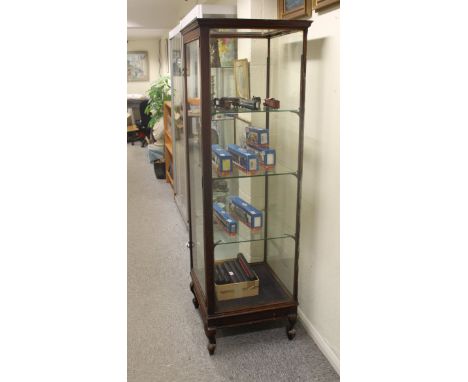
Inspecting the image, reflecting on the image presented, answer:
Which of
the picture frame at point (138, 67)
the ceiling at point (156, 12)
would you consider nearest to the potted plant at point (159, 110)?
the ceiling at point (156, 12)

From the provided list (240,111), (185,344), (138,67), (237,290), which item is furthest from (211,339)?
(138,67)

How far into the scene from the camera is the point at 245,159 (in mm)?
2268

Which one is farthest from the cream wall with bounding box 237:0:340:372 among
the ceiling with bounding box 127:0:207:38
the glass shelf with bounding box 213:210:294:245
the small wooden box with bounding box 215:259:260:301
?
the ceiling with bounding box 127:0:207:38

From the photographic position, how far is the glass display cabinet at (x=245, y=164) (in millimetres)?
2172

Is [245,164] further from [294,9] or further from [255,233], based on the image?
[294,9]

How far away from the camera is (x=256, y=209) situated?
2459 mm

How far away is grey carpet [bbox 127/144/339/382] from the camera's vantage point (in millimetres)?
2135

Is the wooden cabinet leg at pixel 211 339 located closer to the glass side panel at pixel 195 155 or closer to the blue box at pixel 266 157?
the glass side panel at pixel 195 155

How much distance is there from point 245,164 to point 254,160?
52 millimetres

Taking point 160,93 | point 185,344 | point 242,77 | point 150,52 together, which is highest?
point 150,52

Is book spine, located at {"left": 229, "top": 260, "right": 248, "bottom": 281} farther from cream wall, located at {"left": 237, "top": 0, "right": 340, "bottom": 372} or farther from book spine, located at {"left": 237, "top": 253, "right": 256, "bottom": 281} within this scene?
cream wall, located at {"left": 237, "top": 0, "right": 340, "bottom": 372}

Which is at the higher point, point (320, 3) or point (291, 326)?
point (320, 3)

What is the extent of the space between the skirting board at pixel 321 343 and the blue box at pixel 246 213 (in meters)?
0.60
